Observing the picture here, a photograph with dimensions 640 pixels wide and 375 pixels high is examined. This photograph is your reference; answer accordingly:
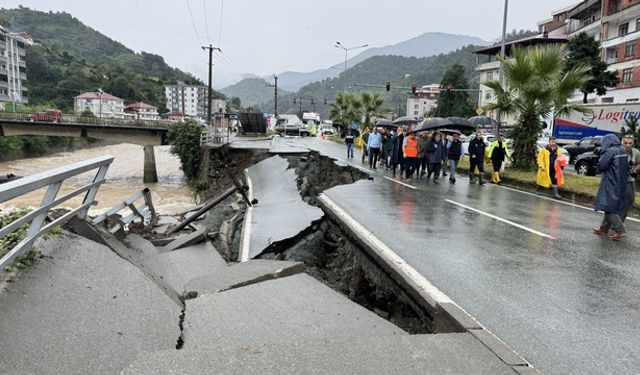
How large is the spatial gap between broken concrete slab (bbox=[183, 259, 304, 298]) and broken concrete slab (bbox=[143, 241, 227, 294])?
36 centimetres

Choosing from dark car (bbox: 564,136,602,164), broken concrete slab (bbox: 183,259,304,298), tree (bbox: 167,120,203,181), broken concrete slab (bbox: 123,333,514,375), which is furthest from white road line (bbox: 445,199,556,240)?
tree (bbox: 167,120,203,181)

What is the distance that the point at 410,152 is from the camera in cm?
1537

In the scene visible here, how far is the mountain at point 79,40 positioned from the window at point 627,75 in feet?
492

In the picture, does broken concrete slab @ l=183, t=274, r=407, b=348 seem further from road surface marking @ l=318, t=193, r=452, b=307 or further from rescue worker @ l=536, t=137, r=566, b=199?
rescue worker @ l=536, t=137, r=566, b=199

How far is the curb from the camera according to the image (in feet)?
11.0

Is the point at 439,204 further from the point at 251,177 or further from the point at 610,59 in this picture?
the point at 610,59

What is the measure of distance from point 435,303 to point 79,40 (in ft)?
640

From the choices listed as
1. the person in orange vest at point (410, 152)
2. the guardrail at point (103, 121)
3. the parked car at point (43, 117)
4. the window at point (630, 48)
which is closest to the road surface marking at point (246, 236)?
the person in orange vest at point (410, 152)

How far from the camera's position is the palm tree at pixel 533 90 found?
53.0 feet

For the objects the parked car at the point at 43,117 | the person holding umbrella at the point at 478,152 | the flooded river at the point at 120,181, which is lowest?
the flooded river at the point at 120,181

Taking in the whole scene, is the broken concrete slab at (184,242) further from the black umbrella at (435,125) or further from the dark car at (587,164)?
the dark car at (587,164)

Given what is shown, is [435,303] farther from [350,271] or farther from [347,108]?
[347,108]

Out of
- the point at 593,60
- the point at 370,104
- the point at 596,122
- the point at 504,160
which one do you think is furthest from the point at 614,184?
the point at 593,60

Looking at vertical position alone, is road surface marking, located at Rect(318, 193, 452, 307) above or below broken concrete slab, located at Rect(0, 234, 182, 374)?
below
